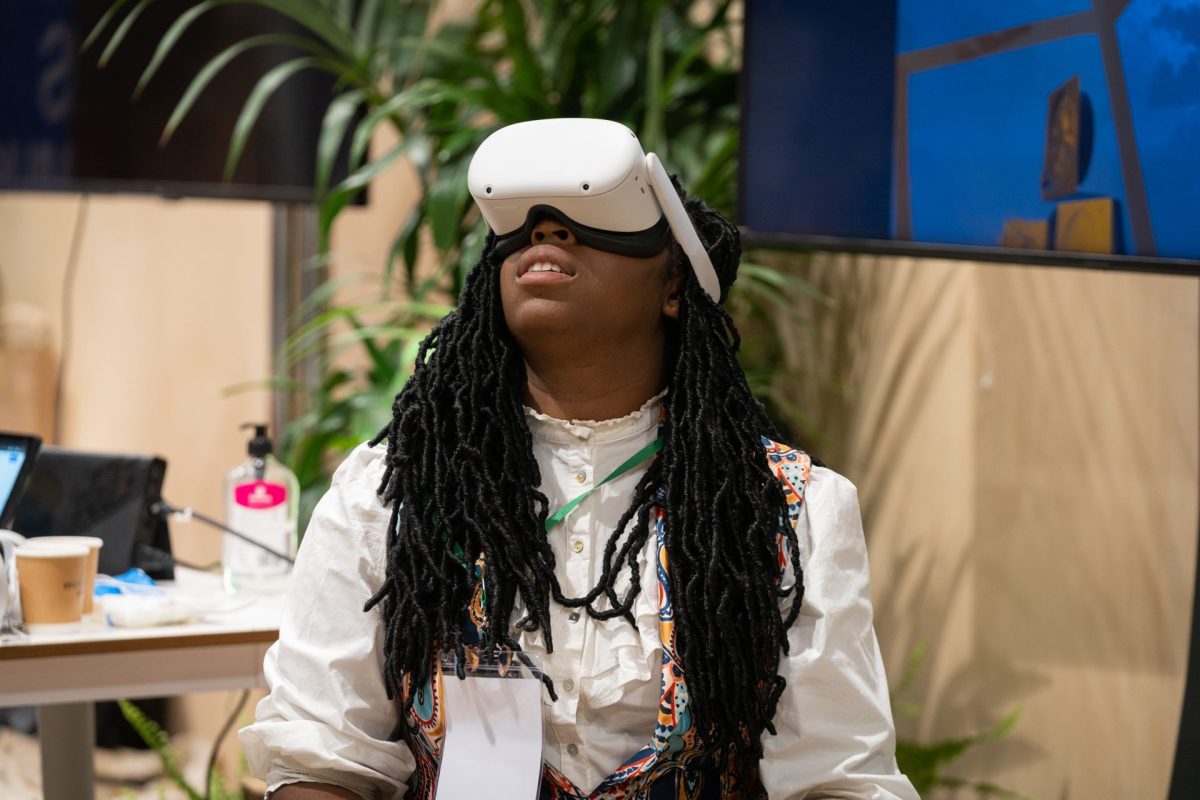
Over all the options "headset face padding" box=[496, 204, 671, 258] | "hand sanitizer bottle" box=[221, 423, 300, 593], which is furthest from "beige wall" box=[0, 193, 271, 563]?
"headset face padding" box=[496, 204, 671, 258]

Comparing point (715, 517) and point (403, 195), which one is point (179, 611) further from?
point (403, 195)

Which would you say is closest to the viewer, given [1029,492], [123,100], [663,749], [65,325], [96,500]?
[663,749]

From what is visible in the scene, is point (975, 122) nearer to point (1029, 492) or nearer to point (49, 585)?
point (1029, 492)

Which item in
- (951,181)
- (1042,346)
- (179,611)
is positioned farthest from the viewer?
(1042,346)

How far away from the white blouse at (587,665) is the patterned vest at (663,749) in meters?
0.01

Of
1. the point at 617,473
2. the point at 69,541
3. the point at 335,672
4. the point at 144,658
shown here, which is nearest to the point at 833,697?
the point at 617,473

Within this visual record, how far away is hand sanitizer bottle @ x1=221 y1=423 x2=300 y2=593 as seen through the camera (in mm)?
2324

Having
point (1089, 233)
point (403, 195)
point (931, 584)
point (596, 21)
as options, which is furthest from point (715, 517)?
point (403, 195)

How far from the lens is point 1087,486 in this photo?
2.38 meters

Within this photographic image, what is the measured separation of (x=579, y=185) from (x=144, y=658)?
1035mm

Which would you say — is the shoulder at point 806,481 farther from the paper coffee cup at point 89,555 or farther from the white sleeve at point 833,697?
the paper coffee cup at point 89,555

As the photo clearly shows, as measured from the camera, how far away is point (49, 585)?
77.0 inches

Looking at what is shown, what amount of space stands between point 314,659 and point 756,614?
1.44 ft

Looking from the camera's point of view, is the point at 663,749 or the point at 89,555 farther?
the point at 89,555
